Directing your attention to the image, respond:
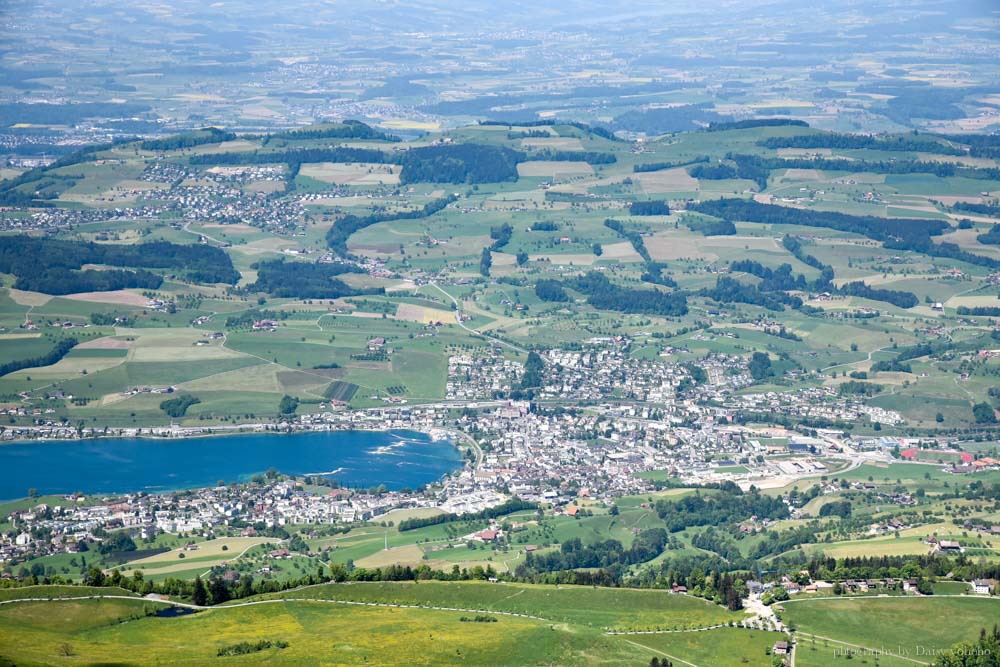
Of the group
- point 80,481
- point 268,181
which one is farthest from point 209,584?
point 268,181

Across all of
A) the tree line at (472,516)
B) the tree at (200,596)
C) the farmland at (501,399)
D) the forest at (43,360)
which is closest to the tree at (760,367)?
the farmland at (501,399)

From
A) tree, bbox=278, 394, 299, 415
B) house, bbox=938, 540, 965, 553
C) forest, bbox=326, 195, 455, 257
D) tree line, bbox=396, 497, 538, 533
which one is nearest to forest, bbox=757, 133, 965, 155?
forest, bbox=326, 195, 455, 257

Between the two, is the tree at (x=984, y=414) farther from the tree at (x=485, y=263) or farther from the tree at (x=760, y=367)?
the tree at (x=485, y=263)

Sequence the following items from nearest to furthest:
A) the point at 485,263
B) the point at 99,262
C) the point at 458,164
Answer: the point at 99,262 < the point at 485,263 < the point at 458,164

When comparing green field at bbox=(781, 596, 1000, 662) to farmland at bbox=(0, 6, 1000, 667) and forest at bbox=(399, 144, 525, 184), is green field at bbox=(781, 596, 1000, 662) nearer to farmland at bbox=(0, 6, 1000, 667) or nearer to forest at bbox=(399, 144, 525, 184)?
farmland at bbox=(0, 6, 1000, 667)

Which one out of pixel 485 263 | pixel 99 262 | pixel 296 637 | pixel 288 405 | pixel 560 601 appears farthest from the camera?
pixel 485 263

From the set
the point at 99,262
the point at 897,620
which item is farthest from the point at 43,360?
the point at 897,620

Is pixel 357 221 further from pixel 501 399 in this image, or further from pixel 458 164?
pixel 501 399

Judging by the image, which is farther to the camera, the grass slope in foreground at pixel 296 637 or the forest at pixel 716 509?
the forest at pixel 716 509
